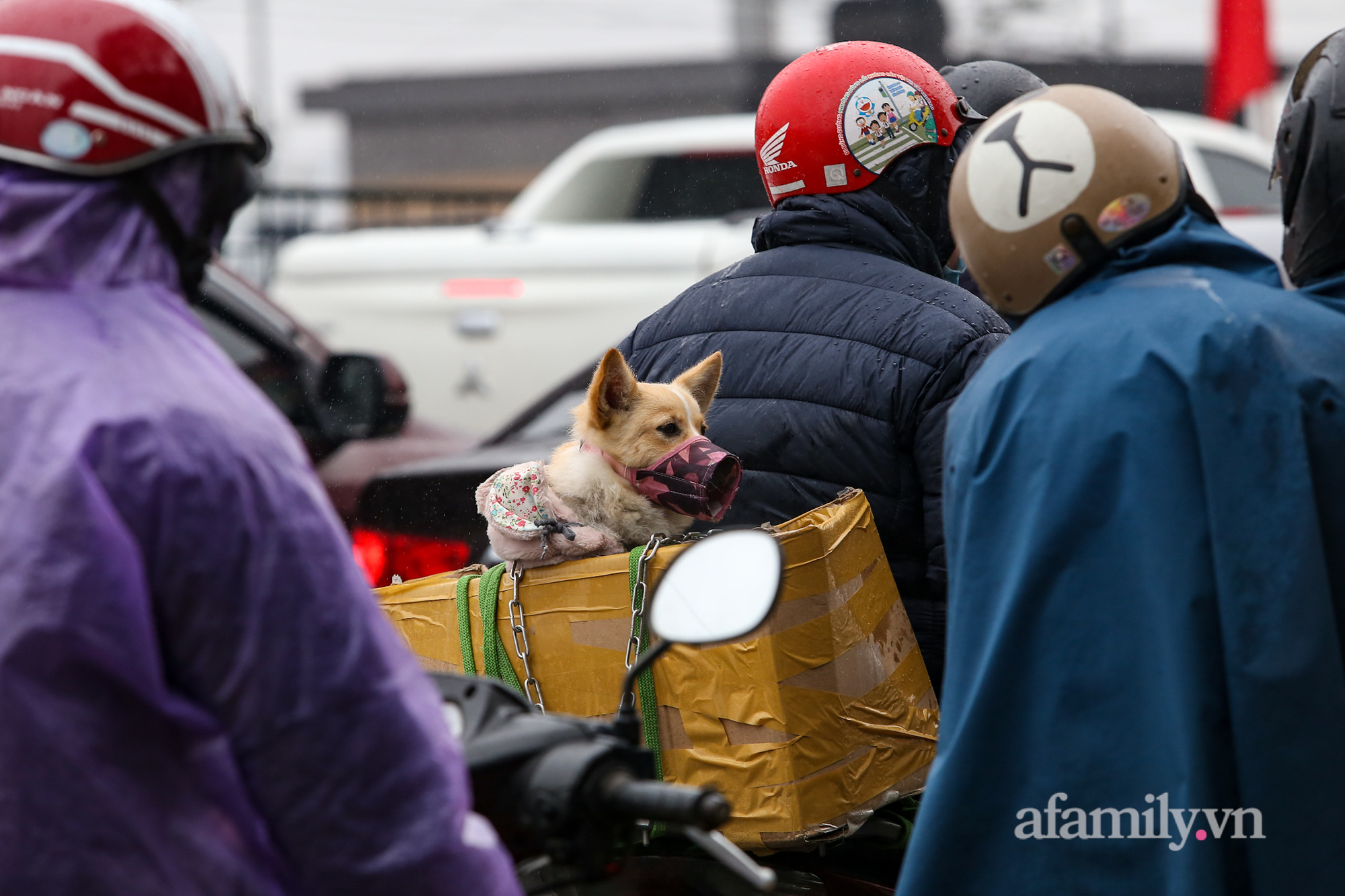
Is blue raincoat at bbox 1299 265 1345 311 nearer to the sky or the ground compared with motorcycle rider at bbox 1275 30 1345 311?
nearer to the ground

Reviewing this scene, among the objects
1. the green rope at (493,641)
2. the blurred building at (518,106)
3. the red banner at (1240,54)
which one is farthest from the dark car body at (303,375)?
Result: the blurred building at (518,106)

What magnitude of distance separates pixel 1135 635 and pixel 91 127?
1487 millimetres

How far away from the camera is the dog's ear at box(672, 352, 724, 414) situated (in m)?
3.12

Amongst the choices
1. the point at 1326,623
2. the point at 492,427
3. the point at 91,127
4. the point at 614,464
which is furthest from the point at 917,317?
the point at 492,427

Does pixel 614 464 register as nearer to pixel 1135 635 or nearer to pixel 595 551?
pixel 595 551

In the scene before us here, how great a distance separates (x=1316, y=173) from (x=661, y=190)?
735cm

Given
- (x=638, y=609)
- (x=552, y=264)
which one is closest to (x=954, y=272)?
(x=638, y=609)

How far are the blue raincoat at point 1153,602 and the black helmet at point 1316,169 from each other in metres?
0.38

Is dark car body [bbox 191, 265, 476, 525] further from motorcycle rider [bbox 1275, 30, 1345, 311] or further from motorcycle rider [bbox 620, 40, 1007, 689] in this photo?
motorcycle rider [bbox 1275, 30, 1345, 311]

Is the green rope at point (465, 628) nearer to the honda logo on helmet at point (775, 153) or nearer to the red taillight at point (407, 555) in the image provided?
the honda logo on helmet at point (775, 153)

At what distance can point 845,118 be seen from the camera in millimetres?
3279

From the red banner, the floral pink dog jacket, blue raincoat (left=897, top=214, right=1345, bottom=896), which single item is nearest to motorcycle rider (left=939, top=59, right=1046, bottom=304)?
the floral pink dog jacket

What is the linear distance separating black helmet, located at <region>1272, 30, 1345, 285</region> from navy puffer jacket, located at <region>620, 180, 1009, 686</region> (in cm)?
58

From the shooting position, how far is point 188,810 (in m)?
1.54
